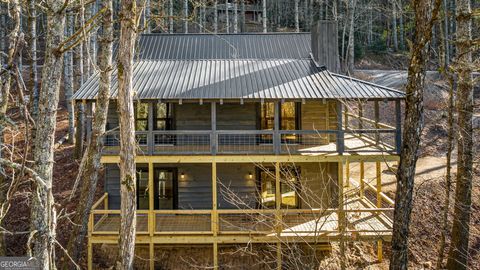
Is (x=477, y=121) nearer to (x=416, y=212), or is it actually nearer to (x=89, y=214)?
(x=416, y=212)

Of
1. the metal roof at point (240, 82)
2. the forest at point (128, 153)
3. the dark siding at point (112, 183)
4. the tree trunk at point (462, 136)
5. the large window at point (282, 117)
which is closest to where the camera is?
the forest at point (128, 153)

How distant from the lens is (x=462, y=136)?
11398 millimetres

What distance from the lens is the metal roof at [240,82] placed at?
1280 cm

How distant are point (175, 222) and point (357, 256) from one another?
6.38m

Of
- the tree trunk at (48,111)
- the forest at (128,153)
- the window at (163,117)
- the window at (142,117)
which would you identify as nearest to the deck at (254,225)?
the forest at (128,153)

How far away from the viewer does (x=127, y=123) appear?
793 centimetres

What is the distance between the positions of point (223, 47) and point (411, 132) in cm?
1174

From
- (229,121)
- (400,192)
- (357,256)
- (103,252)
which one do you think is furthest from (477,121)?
(103,252)

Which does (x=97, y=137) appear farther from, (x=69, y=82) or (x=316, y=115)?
(x=69, y=82)

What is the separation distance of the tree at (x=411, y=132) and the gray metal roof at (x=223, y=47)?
371 inches

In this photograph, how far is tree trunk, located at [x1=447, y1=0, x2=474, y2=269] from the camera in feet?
36.8

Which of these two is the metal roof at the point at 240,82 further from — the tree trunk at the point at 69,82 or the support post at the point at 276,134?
the tree trunk at the point at 69,82

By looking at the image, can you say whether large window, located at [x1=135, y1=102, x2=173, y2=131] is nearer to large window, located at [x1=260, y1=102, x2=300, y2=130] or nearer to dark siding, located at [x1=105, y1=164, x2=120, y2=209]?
dark siding, located at [x1=105, y1=164, x2=120, y2=209]

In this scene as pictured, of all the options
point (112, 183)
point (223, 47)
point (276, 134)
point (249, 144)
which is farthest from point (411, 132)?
point (223, 47)
